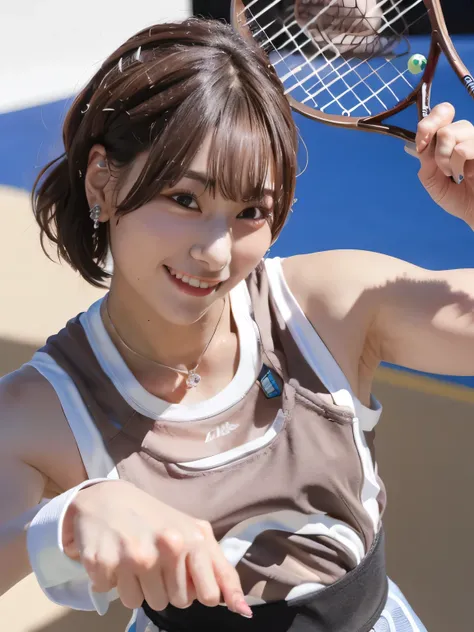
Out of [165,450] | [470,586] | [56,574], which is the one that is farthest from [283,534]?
[470,586]

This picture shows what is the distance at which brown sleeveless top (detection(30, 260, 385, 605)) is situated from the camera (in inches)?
34.0

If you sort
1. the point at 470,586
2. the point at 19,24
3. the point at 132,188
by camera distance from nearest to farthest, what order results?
1. the point at 132,188
2. the point at 470,586
3. the point at 19,24

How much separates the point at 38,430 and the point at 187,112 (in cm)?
35

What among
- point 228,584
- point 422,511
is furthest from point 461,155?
point 422,511

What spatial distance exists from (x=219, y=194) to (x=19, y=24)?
3.38 metres

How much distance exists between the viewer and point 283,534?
0.88 meters

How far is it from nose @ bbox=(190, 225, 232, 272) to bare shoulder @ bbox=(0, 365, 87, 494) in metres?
0.22

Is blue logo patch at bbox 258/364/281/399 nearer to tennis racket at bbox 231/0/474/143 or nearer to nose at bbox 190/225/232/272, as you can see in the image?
nose at bbox 190/225/232/272

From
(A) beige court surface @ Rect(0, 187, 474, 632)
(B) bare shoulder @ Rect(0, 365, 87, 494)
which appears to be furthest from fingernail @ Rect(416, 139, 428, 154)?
(A) beige court surface @ Rect(0, 187, 474, 632)

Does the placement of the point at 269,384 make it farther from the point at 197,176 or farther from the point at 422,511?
the point at 422,511

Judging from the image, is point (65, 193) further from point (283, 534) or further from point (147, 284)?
point (283, 534)

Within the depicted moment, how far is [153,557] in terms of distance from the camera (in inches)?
22.8

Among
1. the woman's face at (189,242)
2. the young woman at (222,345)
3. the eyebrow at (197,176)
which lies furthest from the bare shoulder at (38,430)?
the eyebrow at (197,176)

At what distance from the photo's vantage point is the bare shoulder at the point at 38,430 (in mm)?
836
